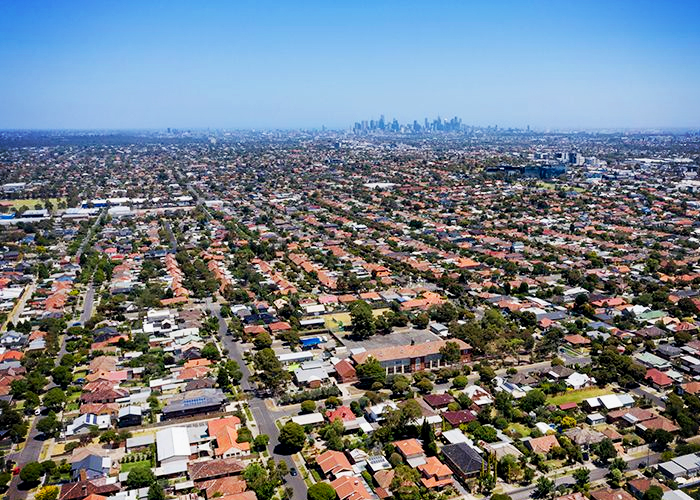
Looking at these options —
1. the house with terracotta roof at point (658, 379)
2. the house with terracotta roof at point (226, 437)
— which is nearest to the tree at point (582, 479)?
the house with terracotta roof at point (658, 379)

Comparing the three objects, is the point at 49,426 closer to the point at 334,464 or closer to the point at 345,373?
the point at 334,464

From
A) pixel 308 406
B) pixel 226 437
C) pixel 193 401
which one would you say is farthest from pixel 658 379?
pixel 193 401

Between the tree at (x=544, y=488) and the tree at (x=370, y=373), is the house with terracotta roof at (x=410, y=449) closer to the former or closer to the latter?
the tree at (x=544, y=488)

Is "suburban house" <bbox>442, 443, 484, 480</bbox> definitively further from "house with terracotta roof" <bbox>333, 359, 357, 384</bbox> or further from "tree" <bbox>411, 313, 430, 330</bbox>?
"tree" <bbox>411, 313, 430, 330</bbox>

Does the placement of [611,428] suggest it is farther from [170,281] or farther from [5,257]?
[5,257]

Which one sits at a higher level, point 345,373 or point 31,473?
point 31,473
